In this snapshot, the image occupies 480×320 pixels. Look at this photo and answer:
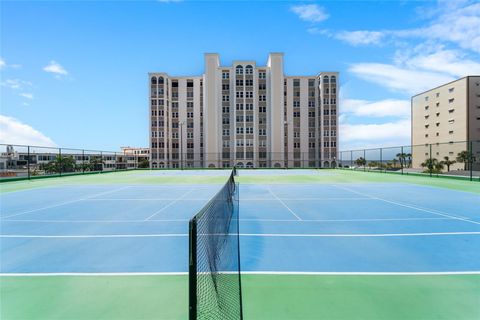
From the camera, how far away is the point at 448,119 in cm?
6969

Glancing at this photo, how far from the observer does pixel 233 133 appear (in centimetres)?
6662

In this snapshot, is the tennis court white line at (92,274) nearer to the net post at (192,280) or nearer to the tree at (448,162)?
the net post at (192,280)

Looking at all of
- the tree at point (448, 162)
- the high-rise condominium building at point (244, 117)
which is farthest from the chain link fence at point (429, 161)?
the high-rise condominium building at point (244, 117)

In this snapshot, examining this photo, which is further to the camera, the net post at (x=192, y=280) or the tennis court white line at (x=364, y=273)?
the tennis court white line at (x=364, y=273)

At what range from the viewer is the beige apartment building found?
63844 mm

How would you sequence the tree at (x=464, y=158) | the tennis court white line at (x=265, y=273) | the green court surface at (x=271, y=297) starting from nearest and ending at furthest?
the green court surface at (x=271, y=297), the tennis court white line at (x=265, y=273), the tree at (x=464, y=158)

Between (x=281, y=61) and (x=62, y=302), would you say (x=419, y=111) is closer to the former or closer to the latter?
(x=281, y=61)

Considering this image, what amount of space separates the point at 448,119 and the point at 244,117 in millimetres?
55493

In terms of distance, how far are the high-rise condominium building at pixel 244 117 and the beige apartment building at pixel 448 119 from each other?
25.7 meters

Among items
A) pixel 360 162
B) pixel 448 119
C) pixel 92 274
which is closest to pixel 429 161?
pixel 360 162

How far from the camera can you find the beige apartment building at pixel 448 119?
209ft

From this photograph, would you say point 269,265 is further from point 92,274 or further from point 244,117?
point 244,117

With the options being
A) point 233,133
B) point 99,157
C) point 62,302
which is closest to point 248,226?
point 62,302

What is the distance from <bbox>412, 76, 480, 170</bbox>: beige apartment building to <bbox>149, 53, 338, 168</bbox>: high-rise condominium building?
25.7 metres
